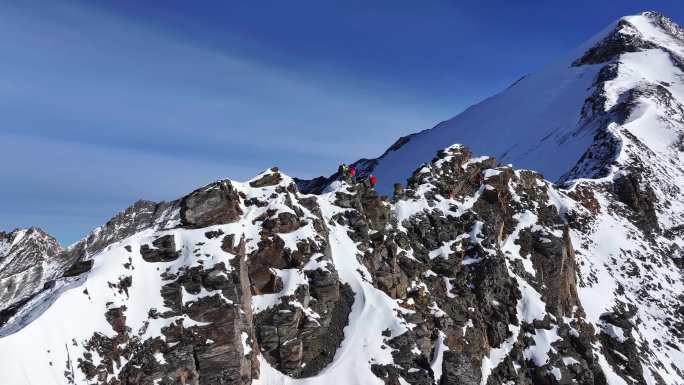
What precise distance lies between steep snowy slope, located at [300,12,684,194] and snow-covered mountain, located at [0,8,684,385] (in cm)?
3042

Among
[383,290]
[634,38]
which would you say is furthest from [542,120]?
[383,290]

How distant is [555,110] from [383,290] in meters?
99.0

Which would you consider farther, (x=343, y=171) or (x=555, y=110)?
(x=555, y=110)

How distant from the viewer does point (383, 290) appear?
127 ft

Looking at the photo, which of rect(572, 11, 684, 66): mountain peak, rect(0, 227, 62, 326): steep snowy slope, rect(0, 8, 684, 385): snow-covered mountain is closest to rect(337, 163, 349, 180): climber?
rect(0, 8, 684, 385): snow-covered mountain

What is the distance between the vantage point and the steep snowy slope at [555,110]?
10431 cm

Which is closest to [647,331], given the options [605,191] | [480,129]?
[605,191]

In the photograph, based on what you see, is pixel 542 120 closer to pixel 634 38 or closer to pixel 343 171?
pixel 634 38

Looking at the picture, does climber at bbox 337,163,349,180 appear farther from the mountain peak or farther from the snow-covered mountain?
the mountain peak

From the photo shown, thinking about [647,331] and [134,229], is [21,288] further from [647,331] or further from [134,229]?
[647,331]

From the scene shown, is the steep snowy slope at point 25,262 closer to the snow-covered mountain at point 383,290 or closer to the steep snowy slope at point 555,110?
the steep snowy slope at point 555,110

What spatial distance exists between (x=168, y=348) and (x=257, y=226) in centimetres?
1002

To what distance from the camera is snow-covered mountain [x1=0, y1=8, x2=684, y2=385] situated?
28750 millimetres

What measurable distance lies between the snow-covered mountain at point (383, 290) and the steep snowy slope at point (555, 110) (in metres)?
30.4
